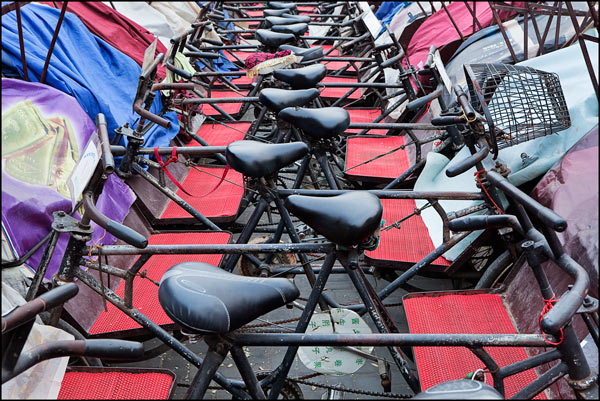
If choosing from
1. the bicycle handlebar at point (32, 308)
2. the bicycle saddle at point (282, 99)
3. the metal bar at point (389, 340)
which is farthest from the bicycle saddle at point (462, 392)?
the bicycle saddle at point (282, 99)

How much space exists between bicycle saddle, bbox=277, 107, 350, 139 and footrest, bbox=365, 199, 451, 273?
0.86 metres

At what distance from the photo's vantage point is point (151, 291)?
332 cm

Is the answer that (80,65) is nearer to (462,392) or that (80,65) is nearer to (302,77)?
(302,77)

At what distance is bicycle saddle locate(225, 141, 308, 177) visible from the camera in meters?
2.84

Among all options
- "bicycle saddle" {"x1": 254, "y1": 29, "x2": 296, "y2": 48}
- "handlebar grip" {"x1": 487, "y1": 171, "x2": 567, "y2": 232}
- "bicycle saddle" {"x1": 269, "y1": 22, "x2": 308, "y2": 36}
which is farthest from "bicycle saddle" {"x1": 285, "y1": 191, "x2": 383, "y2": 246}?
"bicycle saddle" {"x1": 269, "y1": 22, "x2": 308, "y2": 36}

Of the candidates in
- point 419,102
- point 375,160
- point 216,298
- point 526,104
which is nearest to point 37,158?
point 216,298

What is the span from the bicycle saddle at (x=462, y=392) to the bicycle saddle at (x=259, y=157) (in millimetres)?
1662

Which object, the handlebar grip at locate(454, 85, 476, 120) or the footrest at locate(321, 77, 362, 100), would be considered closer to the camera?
the handlebar grip at locate(454, 85, 476, 120)

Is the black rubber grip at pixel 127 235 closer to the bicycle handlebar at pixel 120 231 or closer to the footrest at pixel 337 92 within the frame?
the bicycle handlebar at pixel 120 231

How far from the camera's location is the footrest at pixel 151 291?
291cm

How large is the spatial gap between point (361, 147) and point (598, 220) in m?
4.38

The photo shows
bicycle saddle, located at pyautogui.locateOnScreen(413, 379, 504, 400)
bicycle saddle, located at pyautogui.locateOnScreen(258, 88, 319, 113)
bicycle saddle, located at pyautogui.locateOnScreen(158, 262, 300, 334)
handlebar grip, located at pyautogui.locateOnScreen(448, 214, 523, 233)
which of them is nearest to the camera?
bicycle saddle, located at pyautogui.locateOnScreen(413, 379, 504, 400)

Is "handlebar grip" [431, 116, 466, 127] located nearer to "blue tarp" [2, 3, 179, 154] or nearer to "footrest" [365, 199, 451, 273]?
"footrest" [365, 199, 451, 273]

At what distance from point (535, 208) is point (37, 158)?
8.45 ft
